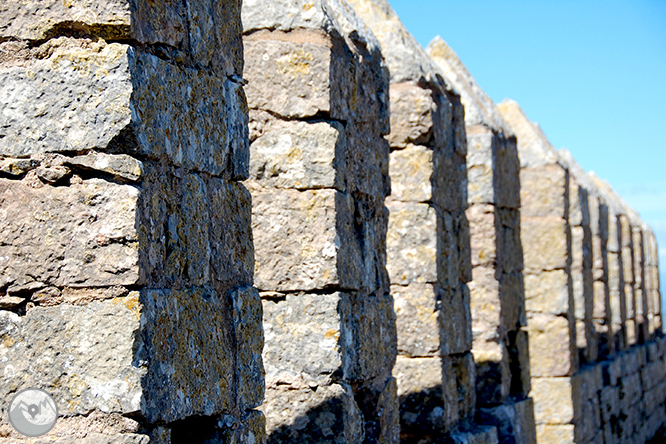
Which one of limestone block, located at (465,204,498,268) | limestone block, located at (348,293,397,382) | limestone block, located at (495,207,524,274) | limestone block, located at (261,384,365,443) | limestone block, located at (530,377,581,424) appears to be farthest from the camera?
limestone block, located at (530,377,581,424)

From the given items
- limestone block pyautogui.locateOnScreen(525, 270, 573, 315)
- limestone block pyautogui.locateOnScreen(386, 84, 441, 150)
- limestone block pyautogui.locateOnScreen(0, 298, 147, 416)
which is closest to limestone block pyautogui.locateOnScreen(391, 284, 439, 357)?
limestone block pyautogui.locateOnScreen(386, 84, 441, 150)

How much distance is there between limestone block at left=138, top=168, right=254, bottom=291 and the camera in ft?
8.79

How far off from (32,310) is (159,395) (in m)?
0.41

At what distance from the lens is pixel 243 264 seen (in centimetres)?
340

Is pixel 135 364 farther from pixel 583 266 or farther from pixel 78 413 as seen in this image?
pixel 583 266

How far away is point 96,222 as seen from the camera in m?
2.55

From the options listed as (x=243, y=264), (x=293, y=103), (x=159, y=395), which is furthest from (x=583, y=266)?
(x=159, y=395)

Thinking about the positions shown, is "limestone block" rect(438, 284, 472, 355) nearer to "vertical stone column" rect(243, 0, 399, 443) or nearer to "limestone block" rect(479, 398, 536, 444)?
"limestone block" rect(479, 398, 536, 444)

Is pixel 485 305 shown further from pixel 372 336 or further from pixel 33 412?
pixel 33 412

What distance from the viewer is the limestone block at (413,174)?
6246 millimetres

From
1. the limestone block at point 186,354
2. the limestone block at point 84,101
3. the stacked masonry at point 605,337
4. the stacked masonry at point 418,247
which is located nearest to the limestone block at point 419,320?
the stacked masonry at point 418,247

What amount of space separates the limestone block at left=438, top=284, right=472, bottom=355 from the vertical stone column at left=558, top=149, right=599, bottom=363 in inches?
174

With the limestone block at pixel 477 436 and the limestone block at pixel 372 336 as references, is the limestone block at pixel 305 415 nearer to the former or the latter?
the limestone block at pixel 372 336

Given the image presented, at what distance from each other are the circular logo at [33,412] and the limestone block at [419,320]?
391cm
